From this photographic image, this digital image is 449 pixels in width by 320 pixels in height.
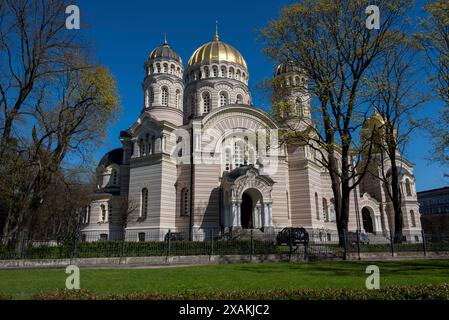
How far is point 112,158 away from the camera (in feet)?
111

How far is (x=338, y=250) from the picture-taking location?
17062mm

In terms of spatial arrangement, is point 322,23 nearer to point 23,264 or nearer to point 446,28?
point 446,28

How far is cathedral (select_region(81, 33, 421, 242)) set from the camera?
2662 cm

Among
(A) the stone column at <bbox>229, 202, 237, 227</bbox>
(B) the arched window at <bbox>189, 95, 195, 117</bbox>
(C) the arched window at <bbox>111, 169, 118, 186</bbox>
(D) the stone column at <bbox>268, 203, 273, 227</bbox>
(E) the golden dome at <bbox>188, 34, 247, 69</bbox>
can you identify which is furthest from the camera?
(E) the golden dome at <bbox>188, 34, 247, 69</bbox>

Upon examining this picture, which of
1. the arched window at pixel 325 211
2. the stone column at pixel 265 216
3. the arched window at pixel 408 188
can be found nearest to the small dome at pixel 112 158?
the stone column at pixel 265 216

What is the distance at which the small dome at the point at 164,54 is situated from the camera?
36.3 m

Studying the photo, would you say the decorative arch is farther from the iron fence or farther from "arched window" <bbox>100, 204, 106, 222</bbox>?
"arched window" <bbox>100, 204, 106, 222</bbox>

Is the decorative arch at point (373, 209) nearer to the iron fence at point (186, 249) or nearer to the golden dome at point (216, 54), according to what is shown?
the iron fence at point (186, 249)

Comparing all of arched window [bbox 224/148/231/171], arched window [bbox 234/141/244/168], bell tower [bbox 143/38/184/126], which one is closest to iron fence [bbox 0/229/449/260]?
arched window [bbox 224/148/231/171]

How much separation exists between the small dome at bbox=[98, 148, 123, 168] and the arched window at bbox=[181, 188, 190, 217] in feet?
28.3

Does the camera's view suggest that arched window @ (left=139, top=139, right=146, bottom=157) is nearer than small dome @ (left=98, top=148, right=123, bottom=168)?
Yes

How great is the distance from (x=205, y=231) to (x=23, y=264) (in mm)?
14170
